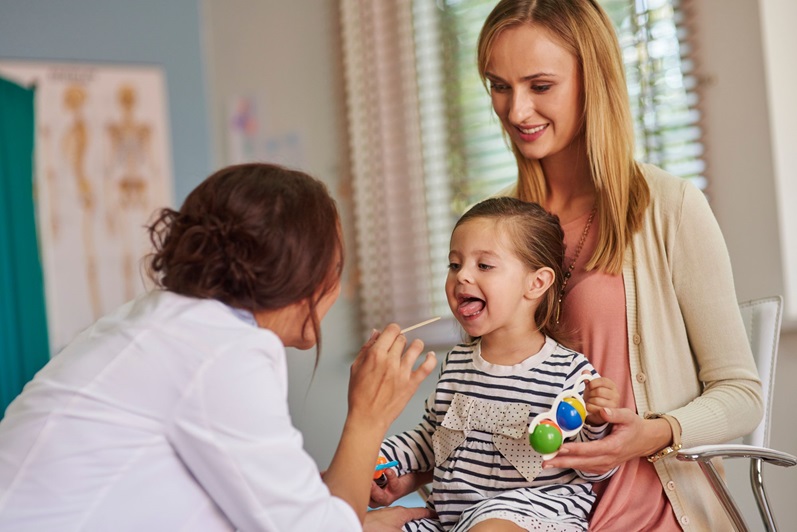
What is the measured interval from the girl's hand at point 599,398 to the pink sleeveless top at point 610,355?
15 cm

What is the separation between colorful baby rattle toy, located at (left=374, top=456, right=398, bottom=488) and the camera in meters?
1.64

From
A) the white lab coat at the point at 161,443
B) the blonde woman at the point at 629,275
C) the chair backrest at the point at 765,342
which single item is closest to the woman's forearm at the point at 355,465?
the white lab coat at the point at 161,443

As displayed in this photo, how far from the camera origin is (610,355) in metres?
1.65

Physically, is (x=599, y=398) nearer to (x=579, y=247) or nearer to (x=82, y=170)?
(x=579, y=247)

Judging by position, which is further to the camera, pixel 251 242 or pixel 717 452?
pixel 717 452

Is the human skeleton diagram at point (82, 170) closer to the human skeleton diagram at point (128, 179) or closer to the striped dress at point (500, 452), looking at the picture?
the human skeleton diagram at point (128, 179)

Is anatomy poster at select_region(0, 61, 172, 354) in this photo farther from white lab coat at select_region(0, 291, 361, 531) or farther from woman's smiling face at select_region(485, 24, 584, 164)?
white lab coat at select_region(0, 291, 361, 531)

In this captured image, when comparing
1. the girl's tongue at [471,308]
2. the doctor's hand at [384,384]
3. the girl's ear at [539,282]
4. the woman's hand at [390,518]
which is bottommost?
the woman's hand at [390,518]

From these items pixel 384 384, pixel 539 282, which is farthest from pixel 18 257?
pixel 384 384

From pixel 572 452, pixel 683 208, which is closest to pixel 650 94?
pixel 683 208

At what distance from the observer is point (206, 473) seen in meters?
1.11

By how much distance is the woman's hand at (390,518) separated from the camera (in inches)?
61.2

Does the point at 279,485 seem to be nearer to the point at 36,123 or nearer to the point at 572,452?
the point at 572,452

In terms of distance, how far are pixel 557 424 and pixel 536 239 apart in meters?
0.39
